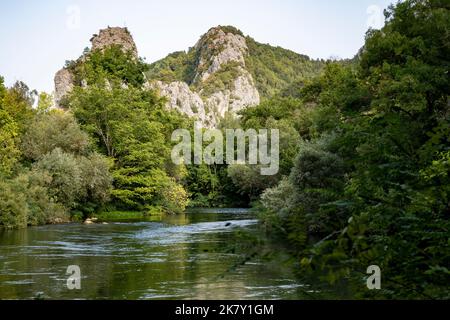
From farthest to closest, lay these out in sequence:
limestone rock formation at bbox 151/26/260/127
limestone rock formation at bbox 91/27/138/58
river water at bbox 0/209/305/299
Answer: limestone rock formation at bbox 151/26/260/127
limestone rock formation at bbox 91/27/138/58
river water at bbox 0/209/305/299

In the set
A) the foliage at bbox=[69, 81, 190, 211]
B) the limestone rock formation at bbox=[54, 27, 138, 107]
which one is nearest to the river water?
the foliage at bbox=[69, 81, 190, 211]

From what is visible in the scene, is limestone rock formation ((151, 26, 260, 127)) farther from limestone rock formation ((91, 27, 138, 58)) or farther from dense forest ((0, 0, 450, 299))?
dense forest ((0, 0, 450, 299))

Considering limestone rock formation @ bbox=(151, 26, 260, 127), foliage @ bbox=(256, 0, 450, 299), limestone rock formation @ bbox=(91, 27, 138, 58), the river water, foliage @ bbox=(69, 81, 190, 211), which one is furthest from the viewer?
limestone rock formation @ bbox=(151, 26, 260, 127)

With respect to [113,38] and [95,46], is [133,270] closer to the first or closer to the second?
[95,46]

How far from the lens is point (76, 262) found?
66.8ft

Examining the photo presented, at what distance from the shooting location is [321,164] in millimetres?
28469

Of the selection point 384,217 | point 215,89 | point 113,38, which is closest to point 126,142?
point 113,38

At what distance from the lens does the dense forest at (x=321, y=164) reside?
2.90 metres

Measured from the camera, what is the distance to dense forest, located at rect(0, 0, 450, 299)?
2.90 m

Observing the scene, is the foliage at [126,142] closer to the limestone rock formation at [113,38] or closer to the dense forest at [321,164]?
the dense forest at [321,164]

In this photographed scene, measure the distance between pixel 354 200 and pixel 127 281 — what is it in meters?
14.2

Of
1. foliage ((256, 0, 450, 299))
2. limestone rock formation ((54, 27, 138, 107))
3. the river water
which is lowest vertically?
the river water

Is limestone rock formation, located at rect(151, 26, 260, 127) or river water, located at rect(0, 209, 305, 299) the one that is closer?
river water, located at rect(0, 209, 305, 299)

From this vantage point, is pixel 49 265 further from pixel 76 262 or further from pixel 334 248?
pixel 334 248
